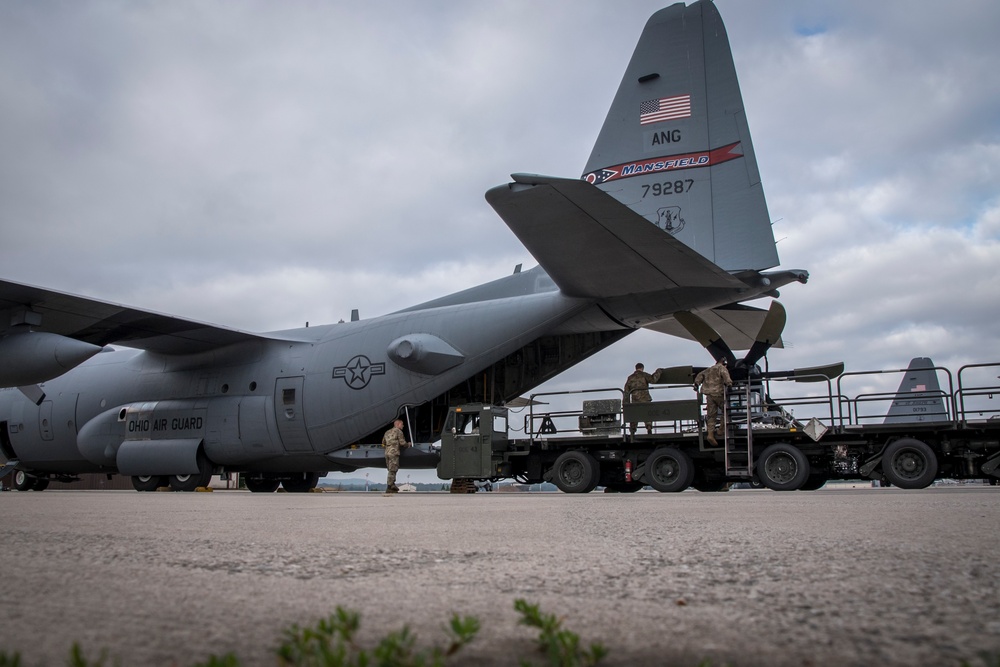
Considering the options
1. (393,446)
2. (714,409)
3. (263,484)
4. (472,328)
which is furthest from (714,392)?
(263,484)

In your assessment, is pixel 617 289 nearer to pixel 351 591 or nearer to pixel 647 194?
pixel 647 194

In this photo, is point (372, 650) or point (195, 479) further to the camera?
point (195, 479)

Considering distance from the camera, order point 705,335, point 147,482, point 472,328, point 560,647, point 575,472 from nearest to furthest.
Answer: point 560,647 → point 575,472 → point 705,335 → point 472,328 → point 147,482

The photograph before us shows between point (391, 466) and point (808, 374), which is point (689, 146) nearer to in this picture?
point (808, 374)

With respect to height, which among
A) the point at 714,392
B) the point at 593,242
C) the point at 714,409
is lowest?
the point at 714,409

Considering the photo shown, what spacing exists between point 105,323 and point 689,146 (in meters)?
11.3

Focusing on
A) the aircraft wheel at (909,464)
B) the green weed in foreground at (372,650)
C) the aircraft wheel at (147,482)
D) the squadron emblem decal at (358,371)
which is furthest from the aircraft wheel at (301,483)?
the green weed in foreground at (372,650)

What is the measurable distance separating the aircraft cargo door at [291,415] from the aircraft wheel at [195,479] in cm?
206

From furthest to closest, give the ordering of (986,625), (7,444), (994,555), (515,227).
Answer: (7,444) → (515,227) → (994,555) → (986,625)

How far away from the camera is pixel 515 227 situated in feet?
33.2

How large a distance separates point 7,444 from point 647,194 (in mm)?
16707

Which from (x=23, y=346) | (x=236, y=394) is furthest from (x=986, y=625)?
(x=236, y=394)

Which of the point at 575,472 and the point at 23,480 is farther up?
the point at 575,472

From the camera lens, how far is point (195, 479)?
50.9ft
